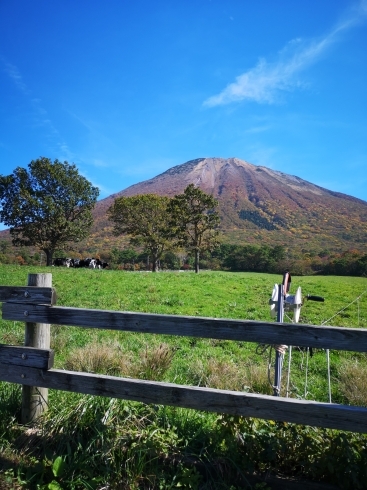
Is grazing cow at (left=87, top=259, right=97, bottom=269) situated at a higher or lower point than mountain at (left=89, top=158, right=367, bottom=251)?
lower

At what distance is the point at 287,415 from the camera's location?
2.72 meters

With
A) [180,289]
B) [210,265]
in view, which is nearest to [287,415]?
[180,289]

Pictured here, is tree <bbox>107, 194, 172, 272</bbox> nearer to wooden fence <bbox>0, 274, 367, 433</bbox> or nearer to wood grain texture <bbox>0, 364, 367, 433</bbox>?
wooden fence <bbox>0, 274, 367, 433</bbox>

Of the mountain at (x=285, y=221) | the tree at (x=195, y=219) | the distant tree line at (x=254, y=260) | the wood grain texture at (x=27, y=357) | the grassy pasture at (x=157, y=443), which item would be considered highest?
the mountain at (x=285, y=221)

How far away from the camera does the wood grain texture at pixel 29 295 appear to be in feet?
11.4

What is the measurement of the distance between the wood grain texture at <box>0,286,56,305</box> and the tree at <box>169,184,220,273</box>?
116 feet

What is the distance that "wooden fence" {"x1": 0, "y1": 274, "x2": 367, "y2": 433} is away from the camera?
2.66 meters

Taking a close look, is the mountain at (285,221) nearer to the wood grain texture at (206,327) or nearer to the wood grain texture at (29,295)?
the wood grain texture at (29,295)

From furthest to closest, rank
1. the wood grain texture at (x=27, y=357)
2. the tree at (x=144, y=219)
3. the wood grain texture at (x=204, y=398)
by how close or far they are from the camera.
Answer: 1. the tree at (x=144, y=219)
2. the wood grain texture at (x=27, y=357)
3. the wood grain texture at (x=204, y=398)

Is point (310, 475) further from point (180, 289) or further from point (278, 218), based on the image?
point (278, 218)

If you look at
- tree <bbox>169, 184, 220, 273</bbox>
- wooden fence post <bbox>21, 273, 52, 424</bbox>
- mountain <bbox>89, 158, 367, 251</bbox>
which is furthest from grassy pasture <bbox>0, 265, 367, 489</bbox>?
mountain <bbox>89, 158, 367, 251</bbox>

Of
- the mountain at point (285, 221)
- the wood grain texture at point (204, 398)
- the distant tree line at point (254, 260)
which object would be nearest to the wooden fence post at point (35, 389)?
the wood grain texture at point (204, 398)

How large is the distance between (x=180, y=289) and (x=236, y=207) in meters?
162

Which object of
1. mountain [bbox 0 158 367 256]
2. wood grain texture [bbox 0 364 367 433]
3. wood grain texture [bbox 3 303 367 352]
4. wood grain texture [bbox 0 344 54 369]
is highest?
mountain [bbox 0 158 367 256]
